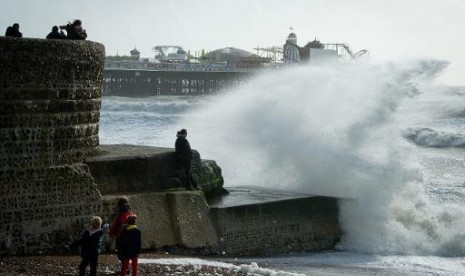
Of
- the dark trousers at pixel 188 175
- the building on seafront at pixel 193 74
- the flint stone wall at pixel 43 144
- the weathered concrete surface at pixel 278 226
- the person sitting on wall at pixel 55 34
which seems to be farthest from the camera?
the building on seafront at pixel 193 74

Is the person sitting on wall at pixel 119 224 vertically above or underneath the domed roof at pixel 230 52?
underneath

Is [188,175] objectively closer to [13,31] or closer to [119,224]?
[13,31]

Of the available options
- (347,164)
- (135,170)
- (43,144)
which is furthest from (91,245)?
(347,164)

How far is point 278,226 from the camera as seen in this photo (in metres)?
11.8

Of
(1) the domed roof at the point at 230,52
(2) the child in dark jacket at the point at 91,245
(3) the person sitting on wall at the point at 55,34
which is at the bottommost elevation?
(2) the child in dark jacket at the point at 91,245

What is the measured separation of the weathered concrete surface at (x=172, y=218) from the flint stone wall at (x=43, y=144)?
0.52 meters

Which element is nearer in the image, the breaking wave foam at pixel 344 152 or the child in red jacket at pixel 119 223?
the child in red jacket at pixel 119 223

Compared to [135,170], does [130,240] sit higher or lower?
lower

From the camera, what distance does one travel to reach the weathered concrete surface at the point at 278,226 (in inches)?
440

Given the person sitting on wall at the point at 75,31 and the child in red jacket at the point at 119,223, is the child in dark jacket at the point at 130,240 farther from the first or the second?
the person sitting on wall at the point at 75,31

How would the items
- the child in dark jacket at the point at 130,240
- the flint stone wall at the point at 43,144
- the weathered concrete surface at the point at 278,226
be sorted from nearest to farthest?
the child in dark jacket at the point at 130,240 → the flint stone wall at the point at 43,144 → the weathered concrete surface at the point at 278,226

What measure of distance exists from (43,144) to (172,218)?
1974 mm

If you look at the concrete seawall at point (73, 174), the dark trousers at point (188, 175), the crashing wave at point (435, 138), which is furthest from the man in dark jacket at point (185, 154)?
the crashing wave at point (435, 138)

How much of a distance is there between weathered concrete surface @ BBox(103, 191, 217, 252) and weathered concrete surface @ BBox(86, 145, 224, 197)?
0.76ft
